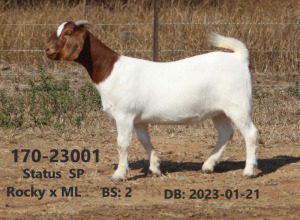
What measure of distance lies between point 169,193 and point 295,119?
407 cm

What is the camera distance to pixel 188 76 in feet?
30.8

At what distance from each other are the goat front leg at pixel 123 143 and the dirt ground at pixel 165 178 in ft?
0.35

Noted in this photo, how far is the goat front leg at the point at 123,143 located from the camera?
30.3 ft

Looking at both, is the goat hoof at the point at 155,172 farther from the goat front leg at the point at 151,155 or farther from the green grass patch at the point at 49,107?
the green grass patch at the point at 49,107

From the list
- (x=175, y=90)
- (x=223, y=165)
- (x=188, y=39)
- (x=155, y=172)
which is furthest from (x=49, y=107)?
(x=188, y=39)

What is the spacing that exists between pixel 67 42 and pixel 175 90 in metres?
1.16

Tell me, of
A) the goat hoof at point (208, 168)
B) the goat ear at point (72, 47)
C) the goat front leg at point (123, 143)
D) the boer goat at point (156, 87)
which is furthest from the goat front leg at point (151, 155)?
the goat ear at point (72, 47)

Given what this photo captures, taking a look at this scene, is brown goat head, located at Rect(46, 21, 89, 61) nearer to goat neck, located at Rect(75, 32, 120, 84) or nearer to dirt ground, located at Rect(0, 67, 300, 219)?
goat neck, located at Rect(75, 32, 120, 84)

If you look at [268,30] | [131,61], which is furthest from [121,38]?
[131,61]

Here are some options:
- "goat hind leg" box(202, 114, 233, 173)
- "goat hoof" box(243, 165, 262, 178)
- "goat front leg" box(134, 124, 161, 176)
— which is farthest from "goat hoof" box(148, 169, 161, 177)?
"goat hoof" box(243, 165, 262, 178)

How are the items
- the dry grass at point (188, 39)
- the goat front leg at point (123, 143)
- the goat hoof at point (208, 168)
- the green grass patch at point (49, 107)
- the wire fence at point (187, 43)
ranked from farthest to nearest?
the wire fence at point (187, 43)
the dry grass at point (188, 39)
the green grass patch at point (49, 107)
the goat hoof at point (208, 168)
the goat front leg at point (123, 143)

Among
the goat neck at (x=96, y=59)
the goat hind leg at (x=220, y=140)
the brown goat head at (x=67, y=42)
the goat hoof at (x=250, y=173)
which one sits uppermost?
the brown goat head at (x=67, y=42)

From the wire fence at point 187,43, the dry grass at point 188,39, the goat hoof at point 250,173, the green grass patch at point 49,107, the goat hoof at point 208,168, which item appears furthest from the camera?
the wire fence at point 187,43

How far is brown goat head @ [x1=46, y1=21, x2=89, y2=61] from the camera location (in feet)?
30.4
